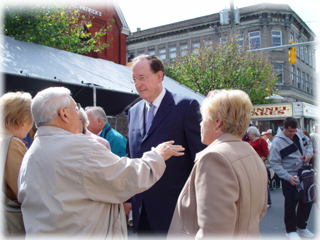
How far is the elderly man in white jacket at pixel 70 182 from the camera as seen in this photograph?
151 centimetres

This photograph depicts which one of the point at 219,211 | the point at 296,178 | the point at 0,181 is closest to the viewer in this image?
the point at 219,211

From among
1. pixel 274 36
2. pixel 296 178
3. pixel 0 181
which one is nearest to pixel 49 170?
pixel 0 181

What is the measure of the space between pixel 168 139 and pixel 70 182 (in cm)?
92

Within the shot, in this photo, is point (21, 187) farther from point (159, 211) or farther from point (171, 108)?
point (171, 108)

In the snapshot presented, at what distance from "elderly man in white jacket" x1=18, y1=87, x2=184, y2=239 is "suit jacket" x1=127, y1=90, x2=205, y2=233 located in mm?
500

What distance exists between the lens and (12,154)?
192 cm

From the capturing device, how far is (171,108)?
2309mm

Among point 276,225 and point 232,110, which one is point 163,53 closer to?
point 276,225

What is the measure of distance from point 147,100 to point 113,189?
1.05 metres

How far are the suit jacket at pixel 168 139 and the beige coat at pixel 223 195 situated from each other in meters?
0.56

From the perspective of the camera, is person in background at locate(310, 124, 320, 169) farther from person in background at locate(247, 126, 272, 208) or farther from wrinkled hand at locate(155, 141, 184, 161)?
wrinkled hand at locate(155, 141, 184, 161)

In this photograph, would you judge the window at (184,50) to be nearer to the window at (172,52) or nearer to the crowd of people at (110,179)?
the window at (172,52)

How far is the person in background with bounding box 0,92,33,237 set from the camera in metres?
1.88

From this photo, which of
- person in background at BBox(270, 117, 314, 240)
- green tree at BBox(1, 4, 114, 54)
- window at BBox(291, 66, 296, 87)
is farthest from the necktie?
window at BBox(291, 66, 296, 87)
